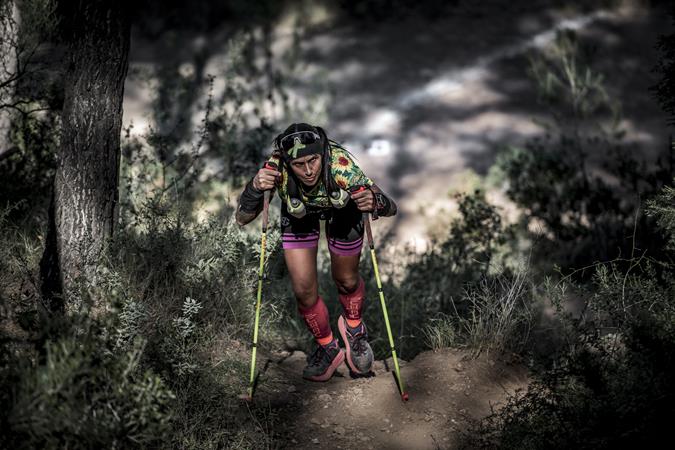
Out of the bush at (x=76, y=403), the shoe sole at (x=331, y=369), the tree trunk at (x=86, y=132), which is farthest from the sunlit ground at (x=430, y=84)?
the bush at (x=76, y=403)

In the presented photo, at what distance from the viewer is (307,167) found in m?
4.70

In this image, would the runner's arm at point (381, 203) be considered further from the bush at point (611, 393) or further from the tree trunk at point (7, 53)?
the tree trunk at point (7, 53)

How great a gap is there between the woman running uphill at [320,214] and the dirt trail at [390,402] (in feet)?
0.85

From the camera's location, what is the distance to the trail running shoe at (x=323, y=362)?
548 centimetres

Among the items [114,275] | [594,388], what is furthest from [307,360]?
[594,388]

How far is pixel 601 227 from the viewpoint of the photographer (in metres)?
9.97

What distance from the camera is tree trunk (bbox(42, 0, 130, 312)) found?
5.21 meters

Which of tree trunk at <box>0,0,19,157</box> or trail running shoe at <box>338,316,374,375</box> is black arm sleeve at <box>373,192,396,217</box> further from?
tree trunk at <box>0,0,19,157</box>

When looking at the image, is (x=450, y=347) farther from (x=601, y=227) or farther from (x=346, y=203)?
(x=601, y=227)

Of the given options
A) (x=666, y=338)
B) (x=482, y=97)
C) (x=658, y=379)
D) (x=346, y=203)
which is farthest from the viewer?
(x=482, y=97)

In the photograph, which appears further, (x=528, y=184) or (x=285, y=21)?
(x=285, y=21)

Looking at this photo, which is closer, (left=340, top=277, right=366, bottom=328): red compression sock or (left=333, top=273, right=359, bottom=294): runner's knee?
(left=333, top=273, right=359, bottom=294): runner's knee

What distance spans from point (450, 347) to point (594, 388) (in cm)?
163

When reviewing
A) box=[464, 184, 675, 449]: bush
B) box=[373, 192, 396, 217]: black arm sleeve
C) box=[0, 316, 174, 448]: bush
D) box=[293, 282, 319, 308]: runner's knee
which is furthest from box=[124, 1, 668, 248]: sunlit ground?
box=[0, 316, 174, 448]: bush
